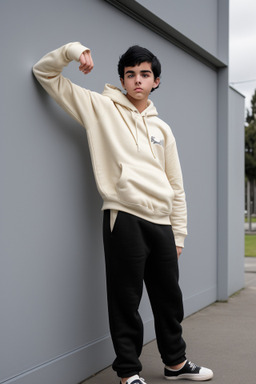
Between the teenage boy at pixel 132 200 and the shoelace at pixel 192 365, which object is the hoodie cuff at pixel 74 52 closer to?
the teenage boy at pixel 132 200

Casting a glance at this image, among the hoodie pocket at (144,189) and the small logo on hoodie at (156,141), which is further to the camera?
the small logo on hoodie at (156,141)

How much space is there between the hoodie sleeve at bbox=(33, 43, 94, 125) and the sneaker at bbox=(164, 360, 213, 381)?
1.62 meters

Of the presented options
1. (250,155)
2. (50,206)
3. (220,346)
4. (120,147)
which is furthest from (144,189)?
(250,155)

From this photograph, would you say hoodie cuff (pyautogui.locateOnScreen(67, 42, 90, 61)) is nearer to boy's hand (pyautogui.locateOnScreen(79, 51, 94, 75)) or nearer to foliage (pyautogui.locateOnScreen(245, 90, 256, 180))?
boy's hand (pyautogui.locateOnScreen(79, 51, 94, 75))

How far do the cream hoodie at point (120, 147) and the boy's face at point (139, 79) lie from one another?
0.25 feet

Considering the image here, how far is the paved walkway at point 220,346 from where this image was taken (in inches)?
130

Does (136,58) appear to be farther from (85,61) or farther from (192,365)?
(192,365)

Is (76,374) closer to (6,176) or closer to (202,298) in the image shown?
(6,176)

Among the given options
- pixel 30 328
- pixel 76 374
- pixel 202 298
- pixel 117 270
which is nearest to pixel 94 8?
pixel 117 270

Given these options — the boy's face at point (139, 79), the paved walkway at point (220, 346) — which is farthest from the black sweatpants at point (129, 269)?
the boy's face at point (139, 79)

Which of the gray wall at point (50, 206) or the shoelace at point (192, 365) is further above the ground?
the gray wall at point (50, 206)

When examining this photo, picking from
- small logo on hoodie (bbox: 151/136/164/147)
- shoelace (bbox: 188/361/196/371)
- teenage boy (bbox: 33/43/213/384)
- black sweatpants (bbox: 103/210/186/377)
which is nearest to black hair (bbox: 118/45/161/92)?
teenage boy (bbox: 33/43/213/384)

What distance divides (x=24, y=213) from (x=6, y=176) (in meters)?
0.23

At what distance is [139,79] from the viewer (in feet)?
10.2
